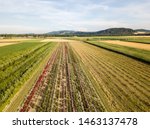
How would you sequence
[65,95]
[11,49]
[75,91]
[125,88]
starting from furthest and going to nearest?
[11,49]
[125,88]
[75,91]
[65,95]

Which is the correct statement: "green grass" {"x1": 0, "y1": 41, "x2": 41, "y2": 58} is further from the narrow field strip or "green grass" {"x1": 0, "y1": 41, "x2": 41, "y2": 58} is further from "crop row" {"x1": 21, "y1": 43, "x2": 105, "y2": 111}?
the narrow field strip

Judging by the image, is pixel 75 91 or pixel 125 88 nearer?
pixel 75 91

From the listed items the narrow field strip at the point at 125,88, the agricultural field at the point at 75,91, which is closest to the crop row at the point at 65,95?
the agricultural field at the point at 75,91

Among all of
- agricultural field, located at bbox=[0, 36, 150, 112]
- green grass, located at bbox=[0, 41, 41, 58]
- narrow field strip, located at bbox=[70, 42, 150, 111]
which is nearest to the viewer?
agricultural field, located at bbox=[0, 36, 150, 112]

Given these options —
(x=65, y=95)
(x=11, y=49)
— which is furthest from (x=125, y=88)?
(x=11, y=49)

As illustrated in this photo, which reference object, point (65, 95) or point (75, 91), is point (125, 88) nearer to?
point (75, 91)

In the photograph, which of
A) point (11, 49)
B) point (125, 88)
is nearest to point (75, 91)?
point (125, 88)

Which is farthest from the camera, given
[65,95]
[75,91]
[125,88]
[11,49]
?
[11,49]

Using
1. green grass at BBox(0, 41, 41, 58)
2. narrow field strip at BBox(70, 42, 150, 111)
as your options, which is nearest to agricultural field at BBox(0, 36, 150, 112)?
narrow field strip at BBox(70, 42, 150, 111)

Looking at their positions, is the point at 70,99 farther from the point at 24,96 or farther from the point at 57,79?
the point at 57,79

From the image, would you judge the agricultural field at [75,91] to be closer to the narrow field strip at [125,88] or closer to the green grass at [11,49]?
the narrow field strip at [125,88]

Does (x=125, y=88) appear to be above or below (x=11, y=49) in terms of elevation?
above

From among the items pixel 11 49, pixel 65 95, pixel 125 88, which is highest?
pixel 65 95
